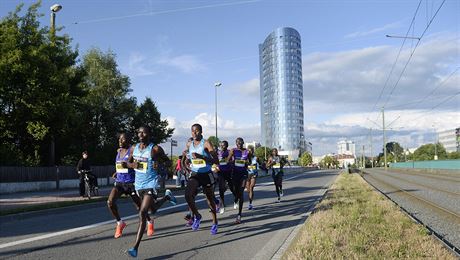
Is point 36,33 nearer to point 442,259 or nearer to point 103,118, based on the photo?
point 103,118

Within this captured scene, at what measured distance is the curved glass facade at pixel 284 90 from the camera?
6398 inches

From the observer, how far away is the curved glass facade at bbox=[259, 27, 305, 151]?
16250 centimetres

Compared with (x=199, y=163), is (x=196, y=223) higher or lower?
lower

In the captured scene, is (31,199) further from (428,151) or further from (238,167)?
(428,151)

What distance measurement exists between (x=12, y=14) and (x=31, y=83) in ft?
16.6

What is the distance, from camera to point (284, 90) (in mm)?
161875

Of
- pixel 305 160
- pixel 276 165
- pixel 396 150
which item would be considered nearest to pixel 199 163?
pixel 276 165

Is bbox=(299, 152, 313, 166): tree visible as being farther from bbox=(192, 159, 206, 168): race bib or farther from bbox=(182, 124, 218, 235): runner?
bbox=(192, 159, 206, 168): race bib

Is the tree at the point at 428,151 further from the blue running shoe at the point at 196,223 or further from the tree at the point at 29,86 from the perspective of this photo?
the blue running shoe at the point at 196,223

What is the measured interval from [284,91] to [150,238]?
15563 cm

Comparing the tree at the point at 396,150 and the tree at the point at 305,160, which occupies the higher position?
the tree at the point at 396,150

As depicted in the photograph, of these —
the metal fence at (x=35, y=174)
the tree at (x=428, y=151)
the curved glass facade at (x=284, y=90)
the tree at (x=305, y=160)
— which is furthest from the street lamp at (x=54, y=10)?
the curved glass facade at (x=284, y=90)

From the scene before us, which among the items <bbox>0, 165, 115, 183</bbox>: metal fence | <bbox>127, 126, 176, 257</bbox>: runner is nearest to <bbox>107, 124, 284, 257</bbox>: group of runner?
<bbox>127, 126, 176, 257</bbox>: runner

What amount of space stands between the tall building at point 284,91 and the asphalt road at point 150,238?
14971 centimetres
